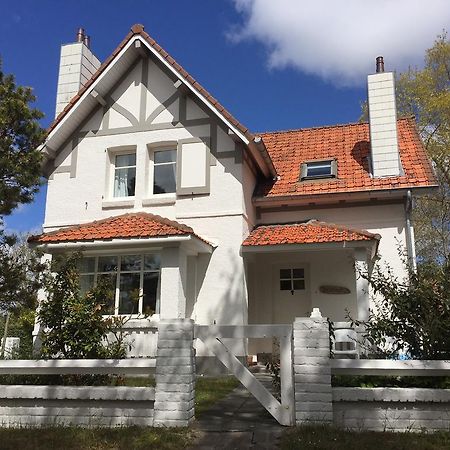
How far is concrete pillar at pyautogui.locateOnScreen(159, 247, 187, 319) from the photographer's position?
34.8ft

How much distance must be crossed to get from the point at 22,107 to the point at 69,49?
7666 mm

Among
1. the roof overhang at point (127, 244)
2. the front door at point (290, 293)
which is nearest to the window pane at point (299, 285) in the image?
the front door at point (290, 293)

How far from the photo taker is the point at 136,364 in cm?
Answer: 632

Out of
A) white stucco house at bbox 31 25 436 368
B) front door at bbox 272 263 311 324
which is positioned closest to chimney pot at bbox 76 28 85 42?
white stucco house at bbox 31 25 436 368

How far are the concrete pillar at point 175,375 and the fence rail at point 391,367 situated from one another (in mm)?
1823

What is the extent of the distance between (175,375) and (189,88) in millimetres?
8158

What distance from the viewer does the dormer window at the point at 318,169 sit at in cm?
1346

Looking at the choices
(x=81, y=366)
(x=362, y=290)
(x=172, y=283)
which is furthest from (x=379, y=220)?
(x=81, y=366)

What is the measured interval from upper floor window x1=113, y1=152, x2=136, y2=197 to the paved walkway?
7225mm

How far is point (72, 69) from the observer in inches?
590

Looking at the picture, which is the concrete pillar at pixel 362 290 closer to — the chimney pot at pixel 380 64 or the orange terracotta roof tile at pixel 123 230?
the orange terracotta roof tile at pixel 123 230

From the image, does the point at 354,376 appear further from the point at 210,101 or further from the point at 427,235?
the point at 427,235

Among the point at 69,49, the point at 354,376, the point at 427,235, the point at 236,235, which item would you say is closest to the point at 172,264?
the point at 236,235

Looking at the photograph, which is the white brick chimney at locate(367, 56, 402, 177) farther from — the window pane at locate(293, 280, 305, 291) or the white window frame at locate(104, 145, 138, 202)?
the white window frame at locate(104, 145, 138, 202)
